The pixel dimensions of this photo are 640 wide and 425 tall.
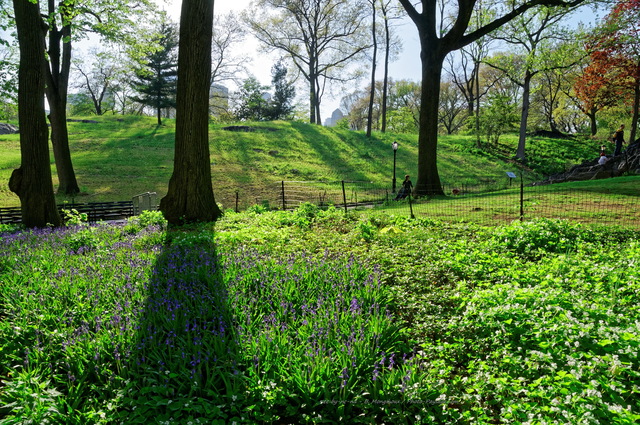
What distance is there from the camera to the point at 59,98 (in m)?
18.8

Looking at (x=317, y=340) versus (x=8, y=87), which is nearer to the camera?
(x=317, y=340)

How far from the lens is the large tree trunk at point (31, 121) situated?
969cm

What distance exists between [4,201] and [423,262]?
2260 cm

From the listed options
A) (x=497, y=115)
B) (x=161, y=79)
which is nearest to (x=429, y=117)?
(x=497, y=115)

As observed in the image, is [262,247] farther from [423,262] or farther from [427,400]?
[427,400]

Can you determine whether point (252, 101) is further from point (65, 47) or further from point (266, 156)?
point (65, 47)

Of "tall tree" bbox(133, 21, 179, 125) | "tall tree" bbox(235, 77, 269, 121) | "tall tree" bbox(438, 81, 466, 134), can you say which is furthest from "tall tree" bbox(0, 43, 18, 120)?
"tall tree" bbox(438, 81, 466, 134)

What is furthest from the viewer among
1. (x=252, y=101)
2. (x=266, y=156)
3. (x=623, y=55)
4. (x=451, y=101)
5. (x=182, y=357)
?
(x=451, y=101)

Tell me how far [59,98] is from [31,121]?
36.1 ft

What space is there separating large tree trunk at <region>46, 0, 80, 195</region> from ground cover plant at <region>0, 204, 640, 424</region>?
16462 millimetres

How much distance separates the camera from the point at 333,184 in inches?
1041

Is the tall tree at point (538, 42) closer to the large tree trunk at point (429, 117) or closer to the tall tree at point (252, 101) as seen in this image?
the large tree trunk at point (429, 117)

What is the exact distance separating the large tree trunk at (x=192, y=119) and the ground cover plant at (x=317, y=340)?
4.32 meters

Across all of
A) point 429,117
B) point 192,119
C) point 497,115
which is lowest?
point 192,119
